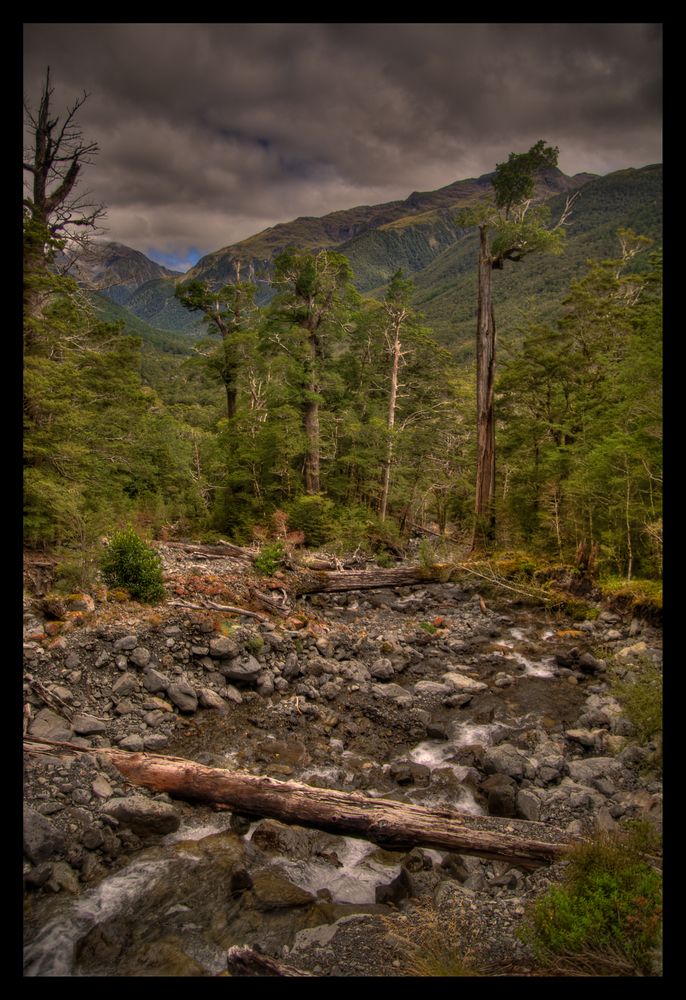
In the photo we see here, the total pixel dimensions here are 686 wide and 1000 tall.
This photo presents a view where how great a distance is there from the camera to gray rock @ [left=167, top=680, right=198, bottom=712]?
683cm

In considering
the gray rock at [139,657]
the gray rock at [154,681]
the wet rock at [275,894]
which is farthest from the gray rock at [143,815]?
the gray rock at [139,657]

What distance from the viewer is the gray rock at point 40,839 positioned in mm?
3895

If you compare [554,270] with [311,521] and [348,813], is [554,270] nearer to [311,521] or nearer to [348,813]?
[311,521]

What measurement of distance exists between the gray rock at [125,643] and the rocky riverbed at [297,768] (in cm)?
3

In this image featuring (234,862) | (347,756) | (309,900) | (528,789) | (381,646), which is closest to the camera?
(309,900)

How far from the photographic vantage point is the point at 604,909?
280cm

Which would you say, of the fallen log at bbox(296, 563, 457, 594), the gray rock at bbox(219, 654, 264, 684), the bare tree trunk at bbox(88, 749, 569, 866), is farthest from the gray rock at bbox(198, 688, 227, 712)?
the fallen log at bbox(296, 563, 457, 594)

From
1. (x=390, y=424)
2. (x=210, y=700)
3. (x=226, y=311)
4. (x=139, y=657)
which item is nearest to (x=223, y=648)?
(x=210, y=700)

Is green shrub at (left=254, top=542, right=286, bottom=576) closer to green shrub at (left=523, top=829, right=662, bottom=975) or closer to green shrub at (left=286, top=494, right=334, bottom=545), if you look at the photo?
green shrub at (left=286, top=494, right=334, bottom=545)

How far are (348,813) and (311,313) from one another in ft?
56.2
